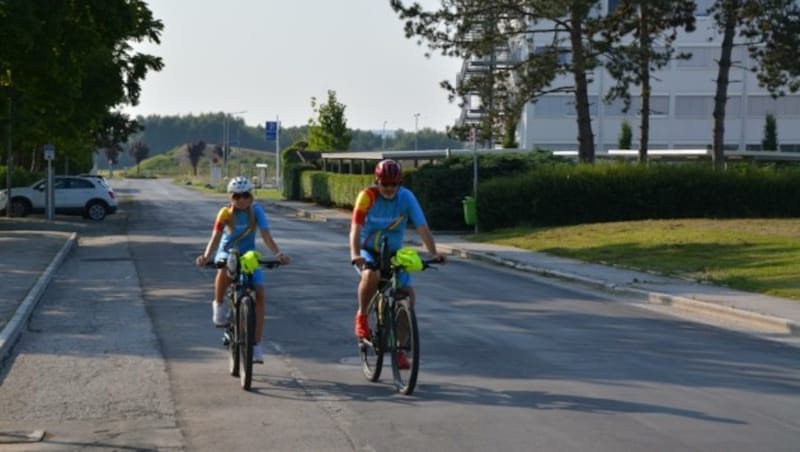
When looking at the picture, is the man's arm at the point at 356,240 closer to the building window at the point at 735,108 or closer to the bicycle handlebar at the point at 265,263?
the bicycle handlebar at the point at 265,263

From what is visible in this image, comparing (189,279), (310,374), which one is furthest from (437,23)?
(310,374)

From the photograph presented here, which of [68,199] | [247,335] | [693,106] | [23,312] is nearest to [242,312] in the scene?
[247,335]

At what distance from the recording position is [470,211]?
1395 inches

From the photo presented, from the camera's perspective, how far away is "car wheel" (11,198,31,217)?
150 feet

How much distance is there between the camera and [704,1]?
3031 inches

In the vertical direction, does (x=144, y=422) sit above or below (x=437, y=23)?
below

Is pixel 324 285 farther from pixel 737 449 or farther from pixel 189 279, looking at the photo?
pixel 737 449

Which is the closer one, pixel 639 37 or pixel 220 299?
pixel 220 299

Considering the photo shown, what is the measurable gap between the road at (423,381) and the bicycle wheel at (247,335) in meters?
0.15

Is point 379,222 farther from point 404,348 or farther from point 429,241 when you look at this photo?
point 404,348

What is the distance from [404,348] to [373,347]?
0.53 m

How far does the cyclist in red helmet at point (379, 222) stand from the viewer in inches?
399

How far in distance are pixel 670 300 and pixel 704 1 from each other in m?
62.8

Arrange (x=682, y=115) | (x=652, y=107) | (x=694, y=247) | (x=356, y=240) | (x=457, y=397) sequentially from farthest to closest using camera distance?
(x=682, y=115), (x=652, y=107), (x=694, y=247), (x=356, y=240), (x=457, y=397)
